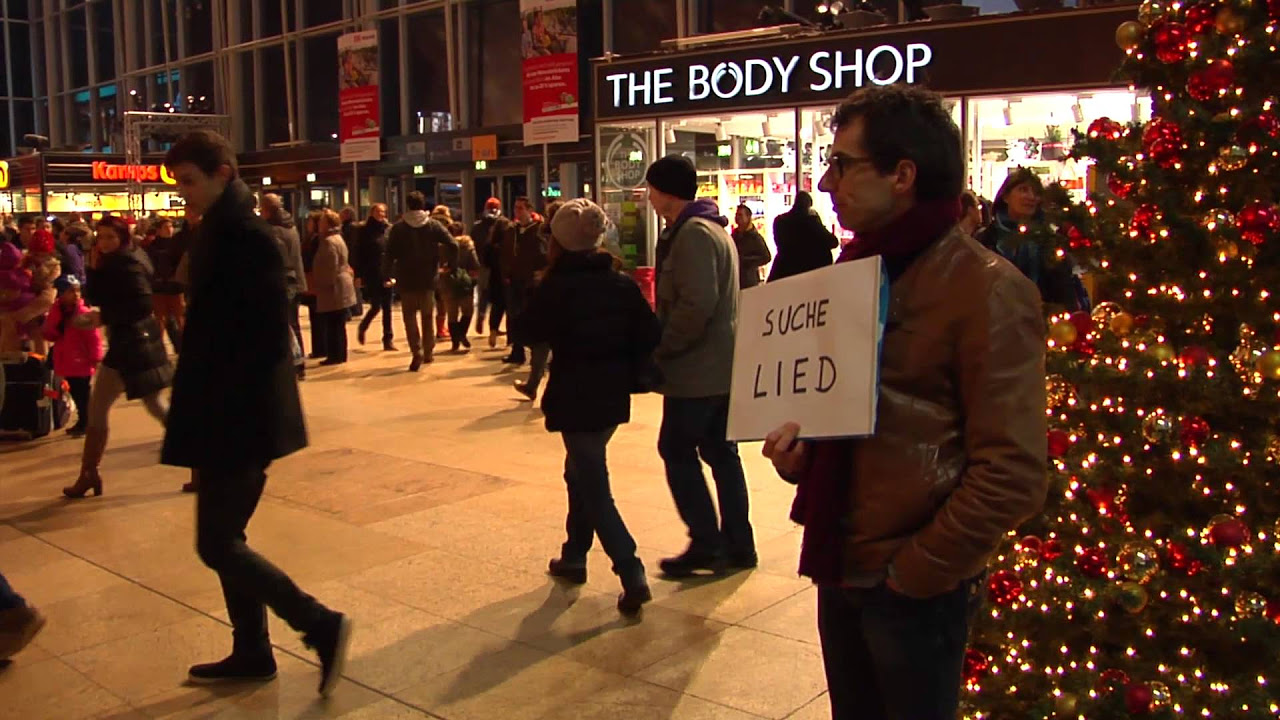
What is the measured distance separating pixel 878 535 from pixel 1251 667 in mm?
1430

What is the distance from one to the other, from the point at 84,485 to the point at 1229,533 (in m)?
6.27

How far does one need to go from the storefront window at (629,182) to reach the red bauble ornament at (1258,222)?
12556mm

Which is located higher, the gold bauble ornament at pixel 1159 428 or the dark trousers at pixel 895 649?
the gold bauble ornament at pixel 1159 428

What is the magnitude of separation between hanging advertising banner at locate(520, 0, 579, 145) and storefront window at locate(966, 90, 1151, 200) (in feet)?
21.4

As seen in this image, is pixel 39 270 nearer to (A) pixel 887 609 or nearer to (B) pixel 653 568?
(B) pixel 653 568

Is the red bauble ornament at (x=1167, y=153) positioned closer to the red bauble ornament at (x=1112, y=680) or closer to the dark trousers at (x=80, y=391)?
the red bauble ornament at (x=1112, y=680)

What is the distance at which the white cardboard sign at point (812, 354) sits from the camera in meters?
2.03

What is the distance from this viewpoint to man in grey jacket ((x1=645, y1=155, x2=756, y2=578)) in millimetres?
5121

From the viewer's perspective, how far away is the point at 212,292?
3.81 meters

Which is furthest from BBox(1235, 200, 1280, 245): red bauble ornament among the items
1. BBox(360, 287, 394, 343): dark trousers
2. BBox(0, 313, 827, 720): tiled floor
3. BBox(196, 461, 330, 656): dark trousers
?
BBox(360, 287, 394, 343): dark trousers

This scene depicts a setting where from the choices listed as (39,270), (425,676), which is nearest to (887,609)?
(425,676)

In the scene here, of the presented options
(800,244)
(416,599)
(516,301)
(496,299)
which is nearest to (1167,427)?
(416,599)

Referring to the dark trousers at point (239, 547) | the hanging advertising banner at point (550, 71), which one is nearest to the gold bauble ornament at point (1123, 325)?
the dark trousers at point (239, 547)

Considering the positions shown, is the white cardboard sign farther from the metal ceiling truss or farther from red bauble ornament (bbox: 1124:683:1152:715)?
the metal ceiling truss
